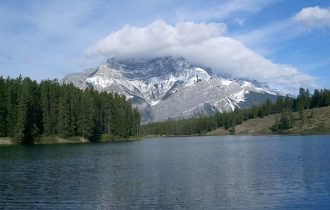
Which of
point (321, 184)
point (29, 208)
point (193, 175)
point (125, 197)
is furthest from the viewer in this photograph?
point (193, 175)

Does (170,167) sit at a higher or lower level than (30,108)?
lower

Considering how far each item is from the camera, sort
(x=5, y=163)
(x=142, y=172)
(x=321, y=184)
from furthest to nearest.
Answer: (x=5, y=163) → (x=142, y=172) → (x=321, y=184)

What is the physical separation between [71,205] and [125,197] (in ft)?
21.9

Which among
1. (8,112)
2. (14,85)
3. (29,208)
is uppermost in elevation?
(14,85)

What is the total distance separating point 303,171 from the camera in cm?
6700

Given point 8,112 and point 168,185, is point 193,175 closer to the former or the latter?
point 168,185

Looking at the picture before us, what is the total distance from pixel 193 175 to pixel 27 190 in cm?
2508

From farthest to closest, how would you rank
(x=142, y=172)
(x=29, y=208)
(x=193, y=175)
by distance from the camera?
→ 1. (x=142, y=172)
2. (x=193, y=175)
3. (x=29, y=208)

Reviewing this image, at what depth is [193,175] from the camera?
2625 inches

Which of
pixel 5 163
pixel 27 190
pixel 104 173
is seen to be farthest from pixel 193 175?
pixel 5 163

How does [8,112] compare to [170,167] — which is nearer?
[170,167]

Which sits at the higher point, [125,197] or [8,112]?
[8,112]

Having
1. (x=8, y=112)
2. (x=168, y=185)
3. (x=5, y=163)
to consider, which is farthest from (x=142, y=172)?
(x=8, y=112)

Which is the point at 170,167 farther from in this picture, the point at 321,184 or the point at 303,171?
the point at 321,184
